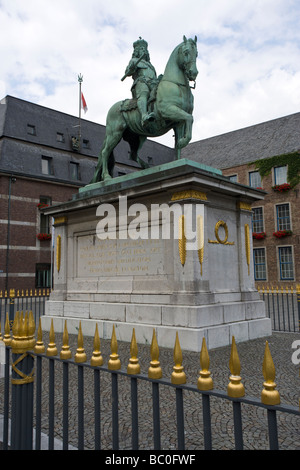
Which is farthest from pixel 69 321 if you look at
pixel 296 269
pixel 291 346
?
pixel 296 269

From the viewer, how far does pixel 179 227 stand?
754cm

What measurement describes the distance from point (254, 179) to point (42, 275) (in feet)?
63.6

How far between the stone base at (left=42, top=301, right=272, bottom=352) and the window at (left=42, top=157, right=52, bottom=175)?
21.2 meters

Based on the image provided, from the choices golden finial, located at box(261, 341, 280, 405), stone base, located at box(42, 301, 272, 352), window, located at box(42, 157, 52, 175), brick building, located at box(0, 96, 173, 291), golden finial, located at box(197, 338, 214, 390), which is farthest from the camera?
window, located at box(42, 157, 52, 175)

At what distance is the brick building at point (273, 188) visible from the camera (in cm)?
2892

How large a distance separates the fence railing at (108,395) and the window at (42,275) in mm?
23630

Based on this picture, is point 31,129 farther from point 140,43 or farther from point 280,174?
point 140,43

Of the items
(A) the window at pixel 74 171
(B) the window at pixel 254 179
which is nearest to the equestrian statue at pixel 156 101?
(A) the window at pixel 74 171

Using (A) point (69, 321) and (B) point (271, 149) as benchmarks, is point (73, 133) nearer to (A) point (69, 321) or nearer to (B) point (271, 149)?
(B) point (271, 149)

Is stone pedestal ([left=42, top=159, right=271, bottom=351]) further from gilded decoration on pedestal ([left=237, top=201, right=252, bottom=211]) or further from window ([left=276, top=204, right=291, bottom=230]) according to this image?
window ([left=276, top=204, right=291, bottom=230])

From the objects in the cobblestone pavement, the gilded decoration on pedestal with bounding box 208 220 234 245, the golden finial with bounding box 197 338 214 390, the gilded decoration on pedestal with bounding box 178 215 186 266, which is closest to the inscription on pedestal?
the gilded decoration on pedestal with bounding box 178 215 186 266

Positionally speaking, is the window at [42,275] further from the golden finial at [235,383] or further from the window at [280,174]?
the golden finial at [235,383]

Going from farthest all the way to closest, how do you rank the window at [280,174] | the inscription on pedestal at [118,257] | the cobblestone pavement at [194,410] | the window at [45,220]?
the window at [280,174] → the window at [45,220] → the inscription on pedestal at [118,257] → the cobblestone pavement at [194,410]

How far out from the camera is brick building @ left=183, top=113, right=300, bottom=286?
94.9 ft
